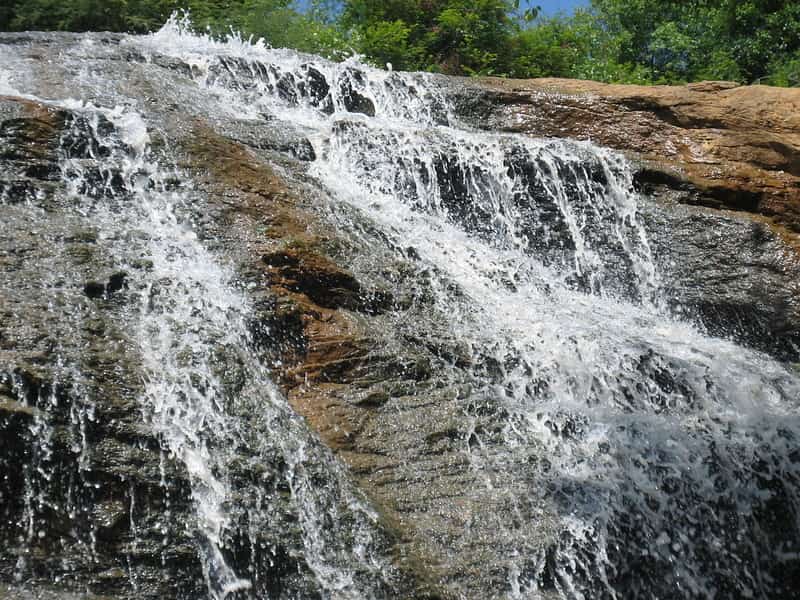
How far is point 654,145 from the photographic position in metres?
7.55

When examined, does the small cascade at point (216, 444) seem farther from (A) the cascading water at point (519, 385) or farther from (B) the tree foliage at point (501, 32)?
(B) the tree foliage at point (501, 32)

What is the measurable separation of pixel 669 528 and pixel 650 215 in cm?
334

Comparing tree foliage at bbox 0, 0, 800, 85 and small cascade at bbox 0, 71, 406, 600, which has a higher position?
tree foliage at bbox 0, 0, 800, 85

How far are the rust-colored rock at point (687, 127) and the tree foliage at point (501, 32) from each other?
4008 millimetres

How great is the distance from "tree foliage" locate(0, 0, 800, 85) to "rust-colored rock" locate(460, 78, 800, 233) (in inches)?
158

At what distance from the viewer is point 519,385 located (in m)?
4.54

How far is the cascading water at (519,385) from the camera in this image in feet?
11.8

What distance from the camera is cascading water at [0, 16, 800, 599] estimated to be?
358 cm

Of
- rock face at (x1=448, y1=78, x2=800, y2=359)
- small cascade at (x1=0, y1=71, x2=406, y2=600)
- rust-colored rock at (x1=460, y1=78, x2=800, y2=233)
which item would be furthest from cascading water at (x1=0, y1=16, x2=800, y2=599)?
rust-colored rock at (x1=460, y1=78, x2=800, y2=233)

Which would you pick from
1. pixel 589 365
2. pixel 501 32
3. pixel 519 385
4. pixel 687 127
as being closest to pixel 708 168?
pixel 687 127

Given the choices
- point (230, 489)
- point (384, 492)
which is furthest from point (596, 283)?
point (230, 489)

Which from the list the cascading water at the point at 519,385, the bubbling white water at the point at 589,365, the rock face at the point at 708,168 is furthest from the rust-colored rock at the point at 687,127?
the cascading water at the point at 519,385

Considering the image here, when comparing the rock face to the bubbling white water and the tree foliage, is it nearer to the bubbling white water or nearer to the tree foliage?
the bubbling white water

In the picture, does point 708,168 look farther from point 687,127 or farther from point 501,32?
point 501,32
